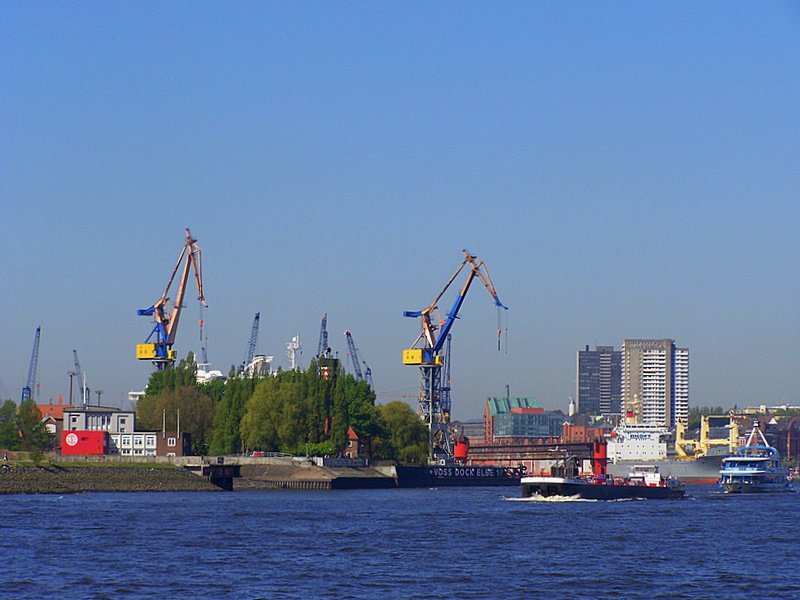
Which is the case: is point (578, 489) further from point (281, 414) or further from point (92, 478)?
point (281, 414)

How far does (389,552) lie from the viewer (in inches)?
2040

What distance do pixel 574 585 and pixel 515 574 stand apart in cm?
317

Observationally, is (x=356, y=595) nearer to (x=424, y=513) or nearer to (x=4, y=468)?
(x=424, y=513)

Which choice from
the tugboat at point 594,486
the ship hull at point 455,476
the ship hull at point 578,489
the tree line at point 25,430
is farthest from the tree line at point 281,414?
the ship hull at point 578,489

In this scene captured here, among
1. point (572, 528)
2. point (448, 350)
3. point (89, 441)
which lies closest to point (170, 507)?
point (572, 528)

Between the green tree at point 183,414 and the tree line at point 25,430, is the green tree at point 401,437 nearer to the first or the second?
the green tree at point 183,414

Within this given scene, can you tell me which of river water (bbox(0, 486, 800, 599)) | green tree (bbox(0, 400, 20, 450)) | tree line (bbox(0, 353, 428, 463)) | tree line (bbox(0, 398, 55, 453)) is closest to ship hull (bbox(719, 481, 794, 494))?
river water (bbox(0, 486, 800, 599))

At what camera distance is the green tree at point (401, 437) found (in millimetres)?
147000

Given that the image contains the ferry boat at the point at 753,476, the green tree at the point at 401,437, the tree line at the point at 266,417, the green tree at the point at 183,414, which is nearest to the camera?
the ferry boat at the point at 753,476

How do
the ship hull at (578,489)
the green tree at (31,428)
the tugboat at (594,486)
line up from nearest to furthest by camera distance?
the ship hull at (578,489) < the tugboat at (594,486) < the green tree at (31,428)

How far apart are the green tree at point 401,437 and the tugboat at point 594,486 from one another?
137 ft

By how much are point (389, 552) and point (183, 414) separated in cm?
9166

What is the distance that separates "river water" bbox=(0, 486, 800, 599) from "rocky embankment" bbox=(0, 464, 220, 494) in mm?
14987

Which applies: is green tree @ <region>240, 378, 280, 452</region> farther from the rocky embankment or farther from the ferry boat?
the ferry boat
